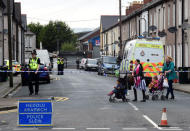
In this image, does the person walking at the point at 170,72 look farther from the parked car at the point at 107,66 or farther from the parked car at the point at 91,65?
the parked car at the point at 91,65

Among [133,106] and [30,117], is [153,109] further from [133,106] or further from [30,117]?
[30,117]

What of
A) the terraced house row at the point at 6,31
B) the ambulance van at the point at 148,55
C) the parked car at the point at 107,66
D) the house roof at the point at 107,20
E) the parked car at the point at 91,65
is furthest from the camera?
the house roof at the point at 107,20

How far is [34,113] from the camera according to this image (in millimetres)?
11742

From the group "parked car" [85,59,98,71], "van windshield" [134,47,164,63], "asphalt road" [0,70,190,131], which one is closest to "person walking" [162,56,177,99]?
"asphalt road" [0,70,190,131]

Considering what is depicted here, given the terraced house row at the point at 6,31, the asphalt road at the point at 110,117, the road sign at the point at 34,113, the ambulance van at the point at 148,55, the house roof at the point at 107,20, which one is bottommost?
the asphalt road at the point at 110,117

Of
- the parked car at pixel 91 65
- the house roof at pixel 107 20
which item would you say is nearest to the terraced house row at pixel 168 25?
the parked car at pixel 91 65

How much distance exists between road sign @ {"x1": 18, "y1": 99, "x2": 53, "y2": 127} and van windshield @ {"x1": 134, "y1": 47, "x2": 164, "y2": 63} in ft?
61.1

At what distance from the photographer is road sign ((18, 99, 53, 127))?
38.5 feet

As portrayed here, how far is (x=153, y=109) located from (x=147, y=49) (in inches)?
564

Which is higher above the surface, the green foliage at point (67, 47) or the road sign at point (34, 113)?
the green foliage at point (67, 47)

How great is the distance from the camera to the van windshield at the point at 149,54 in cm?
3002

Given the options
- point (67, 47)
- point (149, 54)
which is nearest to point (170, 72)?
point (149, 54)

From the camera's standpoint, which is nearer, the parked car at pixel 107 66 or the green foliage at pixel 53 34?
the parked car at pixel 107 66

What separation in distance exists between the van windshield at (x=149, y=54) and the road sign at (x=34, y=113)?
61.1 ft
